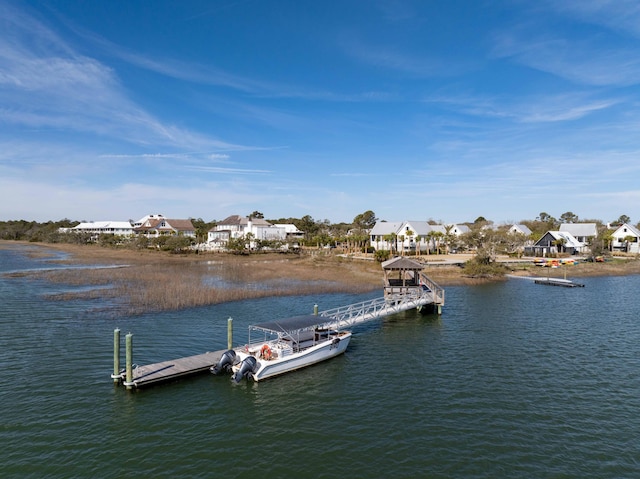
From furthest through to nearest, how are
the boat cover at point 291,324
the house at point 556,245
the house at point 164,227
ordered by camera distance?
the house at point 164,227, the house at point 556,245, the boat cover at point 291,324

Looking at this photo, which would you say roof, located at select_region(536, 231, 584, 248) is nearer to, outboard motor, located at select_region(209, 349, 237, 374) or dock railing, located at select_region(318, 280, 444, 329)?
dock railing, located at select_region(318, 280, 444, 329)

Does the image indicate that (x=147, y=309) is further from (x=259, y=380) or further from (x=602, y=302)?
(x=602, y=302)

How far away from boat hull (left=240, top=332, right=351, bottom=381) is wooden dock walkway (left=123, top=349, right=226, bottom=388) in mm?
2529

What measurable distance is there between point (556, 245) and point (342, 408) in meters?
98.3

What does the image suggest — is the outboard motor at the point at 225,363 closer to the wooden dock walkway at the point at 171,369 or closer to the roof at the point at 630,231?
the wooden dock walkway at the point at 171,369

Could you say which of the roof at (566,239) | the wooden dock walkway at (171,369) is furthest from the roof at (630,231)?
the wooden dock walkway at (171,369)

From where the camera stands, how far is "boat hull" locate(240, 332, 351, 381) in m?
23.8

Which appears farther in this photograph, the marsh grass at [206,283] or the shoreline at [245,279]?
the shoreline at [245,279]

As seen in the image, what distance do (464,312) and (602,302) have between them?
1927cm

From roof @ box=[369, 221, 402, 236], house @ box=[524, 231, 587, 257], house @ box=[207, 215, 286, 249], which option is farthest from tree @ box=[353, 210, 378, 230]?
house @ box=[524, 231, 587, 257]

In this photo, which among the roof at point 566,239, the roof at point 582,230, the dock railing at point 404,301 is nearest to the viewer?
the dock railing at point 404,301

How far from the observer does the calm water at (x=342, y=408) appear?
15.9 m

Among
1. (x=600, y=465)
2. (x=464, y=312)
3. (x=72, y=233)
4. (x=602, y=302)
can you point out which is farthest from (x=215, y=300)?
(x=72, y=233)

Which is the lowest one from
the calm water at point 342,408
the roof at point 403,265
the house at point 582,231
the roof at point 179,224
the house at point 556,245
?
the calm water at point 342,408
